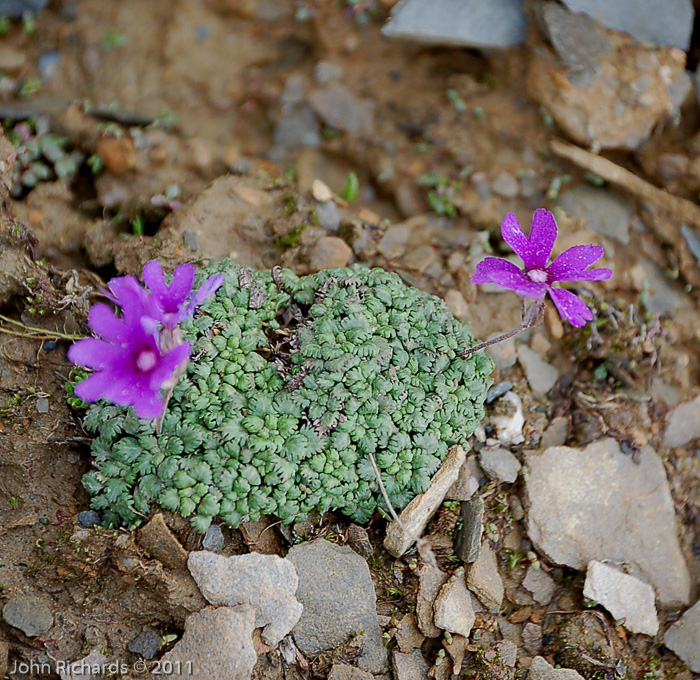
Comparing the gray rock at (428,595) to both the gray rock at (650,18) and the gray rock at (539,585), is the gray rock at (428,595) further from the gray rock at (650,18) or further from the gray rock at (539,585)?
the gray rock at (650,18)

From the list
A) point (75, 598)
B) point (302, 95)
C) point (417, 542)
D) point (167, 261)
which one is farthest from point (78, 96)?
point (417, 542)

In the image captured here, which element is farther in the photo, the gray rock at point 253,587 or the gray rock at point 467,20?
the gray rock at point 467,20

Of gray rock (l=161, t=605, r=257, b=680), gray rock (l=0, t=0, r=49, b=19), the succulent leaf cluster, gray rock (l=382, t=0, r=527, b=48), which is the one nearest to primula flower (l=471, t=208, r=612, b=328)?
the succulent leaf cluster

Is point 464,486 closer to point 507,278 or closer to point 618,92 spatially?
point 507,278

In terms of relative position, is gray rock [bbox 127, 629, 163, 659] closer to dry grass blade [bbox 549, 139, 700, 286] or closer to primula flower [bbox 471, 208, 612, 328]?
primula flower [bbox 471, 208, 612, 328]

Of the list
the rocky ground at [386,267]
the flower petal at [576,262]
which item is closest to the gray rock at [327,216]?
the rocky ground at [386,267]

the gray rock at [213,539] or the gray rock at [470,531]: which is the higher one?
the gray rock at [213,539]
